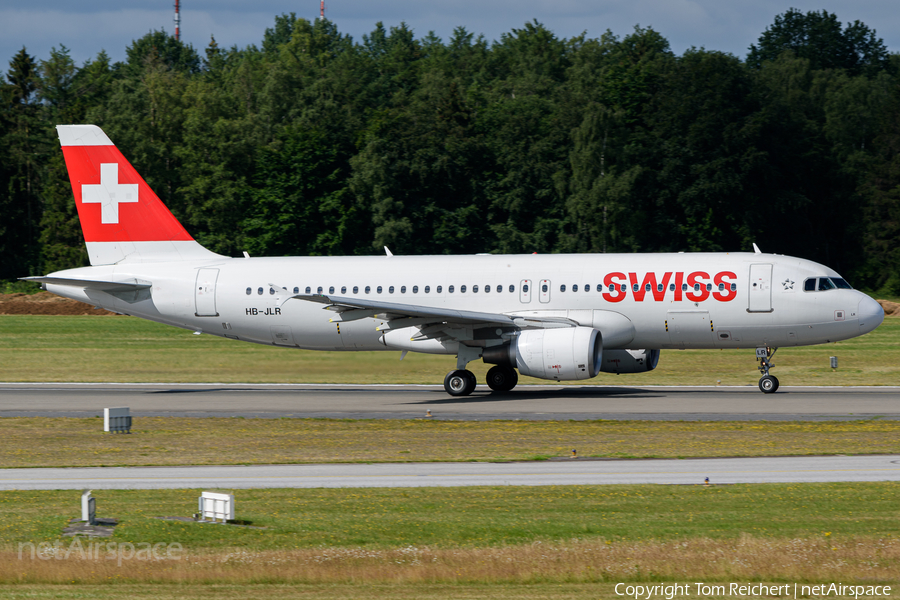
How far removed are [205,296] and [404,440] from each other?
1419 cm

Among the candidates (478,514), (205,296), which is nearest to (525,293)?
(205,296)

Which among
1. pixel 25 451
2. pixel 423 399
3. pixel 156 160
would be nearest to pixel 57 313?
pixel 156 160

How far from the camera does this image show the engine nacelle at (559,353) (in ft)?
99.0

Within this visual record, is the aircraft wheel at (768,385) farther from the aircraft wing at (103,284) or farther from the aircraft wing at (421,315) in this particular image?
the aircraft wing at (103,284)

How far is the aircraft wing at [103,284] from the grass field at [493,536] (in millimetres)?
18459

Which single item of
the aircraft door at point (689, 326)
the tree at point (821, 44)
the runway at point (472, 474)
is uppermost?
the tree at point (821, 44)

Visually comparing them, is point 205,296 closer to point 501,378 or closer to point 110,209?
point 110,209

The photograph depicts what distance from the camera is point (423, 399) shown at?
3288 centimetres

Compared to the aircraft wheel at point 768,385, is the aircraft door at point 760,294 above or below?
above

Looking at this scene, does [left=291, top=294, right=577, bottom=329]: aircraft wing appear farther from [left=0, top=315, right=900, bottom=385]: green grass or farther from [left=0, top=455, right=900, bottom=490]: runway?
[left=0, top=455, right=900, bottom=490]: runway

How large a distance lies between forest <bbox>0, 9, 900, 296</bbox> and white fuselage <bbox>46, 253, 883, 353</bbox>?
46.6m

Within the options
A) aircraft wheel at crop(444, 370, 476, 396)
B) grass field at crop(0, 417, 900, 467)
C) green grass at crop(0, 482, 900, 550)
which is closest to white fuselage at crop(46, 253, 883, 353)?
aircraft wheel at crop(444, 370, 476, 396)

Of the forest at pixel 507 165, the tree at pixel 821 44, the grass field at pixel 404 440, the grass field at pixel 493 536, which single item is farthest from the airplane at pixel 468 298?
the tree at pixel 821 44

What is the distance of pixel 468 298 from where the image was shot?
3384 centimetres
